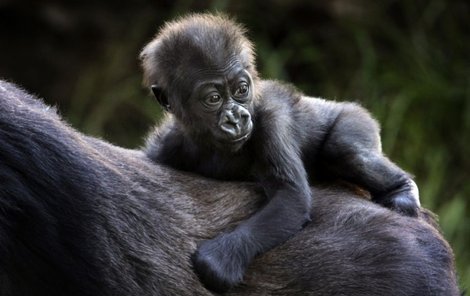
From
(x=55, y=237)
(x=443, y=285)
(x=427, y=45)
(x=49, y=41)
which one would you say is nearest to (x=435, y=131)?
(x=427, y=45)

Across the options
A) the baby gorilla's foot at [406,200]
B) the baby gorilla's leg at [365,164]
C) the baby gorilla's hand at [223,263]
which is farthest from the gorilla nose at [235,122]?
the baby gorilla's foot at [406,200]

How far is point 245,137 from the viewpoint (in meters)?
3.80

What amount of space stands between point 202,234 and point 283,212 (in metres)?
0.33

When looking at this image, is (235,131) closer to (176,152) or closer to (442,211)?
(176,152)

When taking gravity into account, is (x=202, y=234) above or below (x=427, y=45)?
below

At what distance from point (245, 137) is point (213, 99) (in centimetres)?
23

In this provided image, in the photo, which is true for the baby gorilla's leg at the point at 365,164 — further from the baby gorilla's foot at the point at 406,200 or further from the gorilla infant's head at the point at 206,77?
the gorilla infant's head at the point at 206,77

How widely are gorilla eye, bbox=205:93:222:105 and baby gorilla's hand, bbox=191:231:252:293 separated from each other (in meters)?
0.47

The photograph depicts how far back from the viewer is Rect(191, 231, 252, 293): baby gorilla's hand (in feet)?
12.4

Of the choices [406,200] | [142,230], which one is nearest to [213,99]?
[142,230]

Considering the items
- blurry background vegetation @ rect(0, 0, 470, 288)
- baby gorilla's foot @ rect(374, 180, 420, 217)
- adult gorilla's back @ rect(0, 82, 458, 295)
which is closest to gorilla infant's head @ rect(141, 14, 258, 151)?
adult gorilla's back @ rect(0, 82, 458, 295)

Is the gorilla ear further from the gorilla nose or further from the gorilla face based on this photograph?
the gorilla nose

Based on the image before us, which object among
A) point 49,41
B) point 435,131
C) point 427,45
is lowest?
point 49,41

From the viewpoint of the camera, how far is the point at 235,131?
3.80 metres
